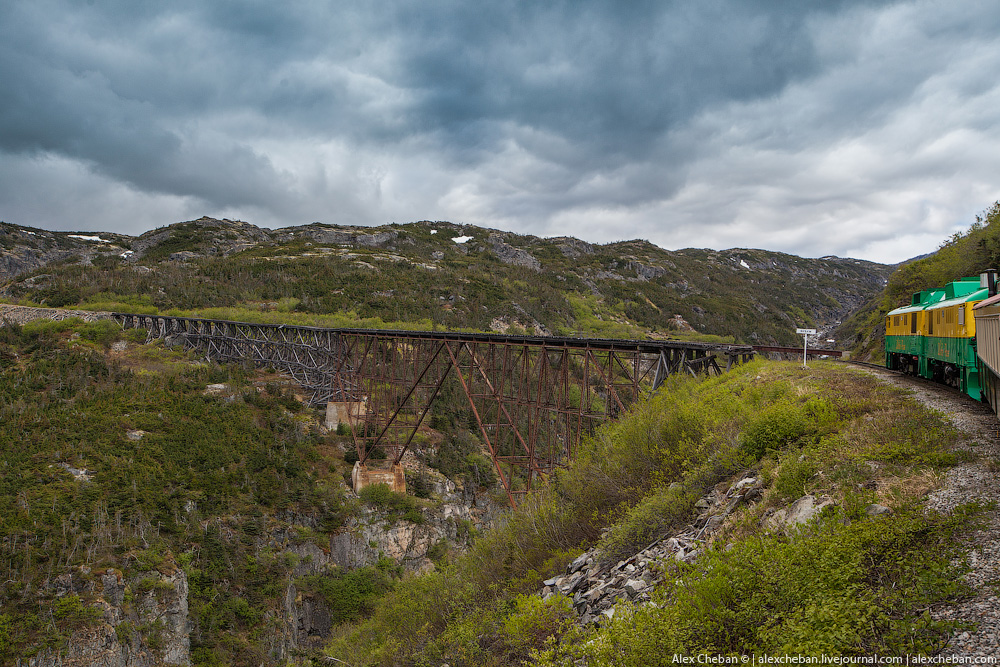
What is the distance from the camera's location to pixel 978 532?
14.5ft

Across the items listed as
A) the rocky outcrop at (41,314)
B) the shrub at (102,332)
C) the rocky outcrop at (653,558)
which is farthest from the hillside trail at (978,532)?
the rocky outcrop at (41,314)

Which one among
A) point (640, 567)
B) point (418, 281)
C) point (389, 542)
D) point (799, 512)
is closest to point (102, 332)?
point (389, 542)

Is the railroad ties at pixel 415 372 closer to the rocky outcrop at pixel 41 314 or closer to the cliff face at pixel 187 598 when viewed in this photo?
the rocky outcrop at pixel 41 314

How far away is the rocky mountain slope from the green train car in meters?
48.9

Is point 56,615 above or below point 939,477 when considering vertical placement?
below

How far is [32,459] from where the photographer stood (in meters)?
24.8

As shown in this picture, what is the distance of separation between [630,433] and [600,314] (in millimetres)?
87224

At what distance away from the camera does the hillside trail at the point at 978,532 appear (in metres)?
3.38

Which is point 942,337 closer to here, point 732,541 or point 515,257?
point 732,541

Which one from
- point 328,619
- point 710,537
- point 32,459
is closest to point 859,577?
point 710,537

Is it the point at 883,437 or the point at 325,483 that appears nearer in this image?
the point at 883,437

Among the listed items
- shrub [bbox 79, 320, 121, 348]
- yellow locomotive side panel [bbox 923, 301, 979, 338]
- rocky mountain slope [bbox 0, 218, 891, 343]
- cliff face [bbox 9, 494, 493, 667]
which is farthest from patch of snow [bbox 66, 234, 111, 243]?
yellow locomotive side panel [bbox 923, 301, 979, 338]

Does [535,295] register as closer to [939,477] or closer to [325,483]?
[325,483]

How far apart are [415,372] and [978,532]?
2423 cm
